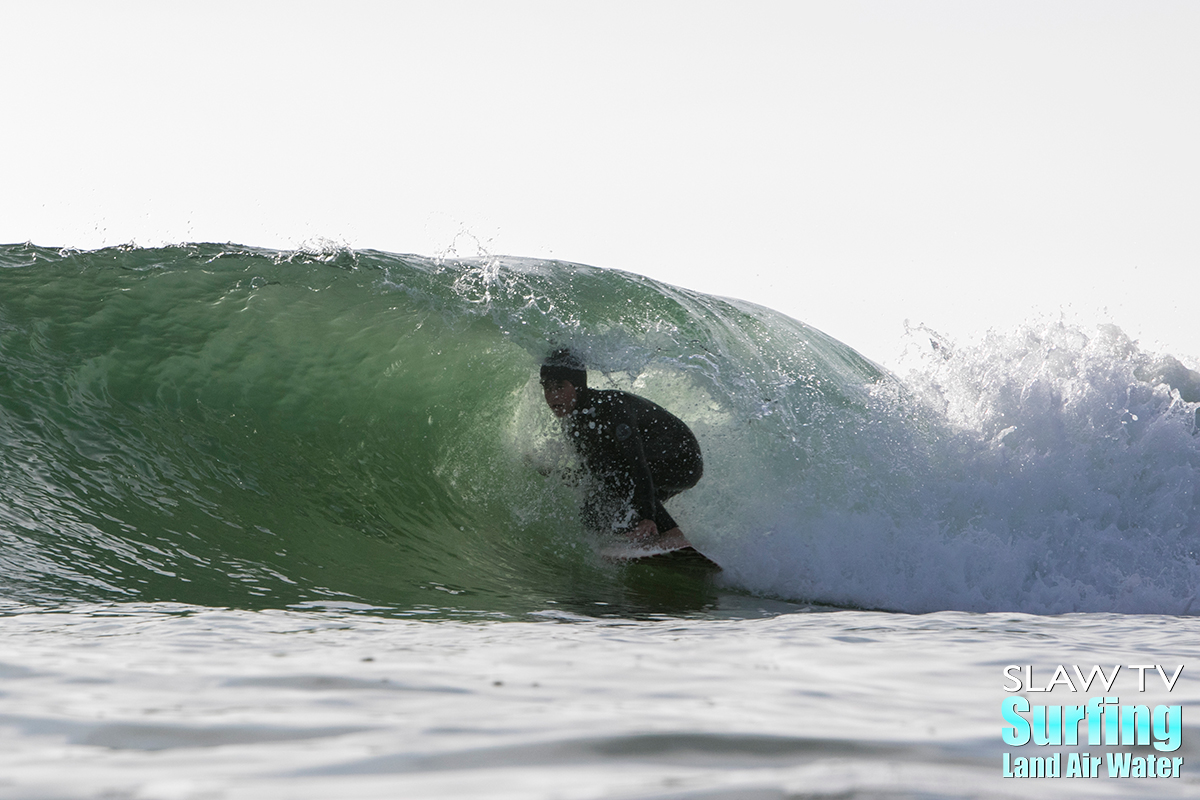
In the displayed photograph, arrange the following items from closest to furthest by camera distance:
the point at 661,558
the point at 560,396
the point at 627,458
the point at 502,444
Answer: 1. the point at 661,558
2. the point at 627,458
3. the point at 560,396
4. the point at 502,444

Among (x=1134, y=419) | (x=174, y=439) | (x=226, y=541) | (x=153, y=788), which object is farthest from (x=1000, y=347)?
(x=153, y=788)

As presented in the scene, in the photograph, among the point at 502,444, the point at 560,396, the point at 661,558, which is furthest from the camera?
the point at 502,444

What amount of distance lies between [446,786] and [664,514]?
342 centimetres

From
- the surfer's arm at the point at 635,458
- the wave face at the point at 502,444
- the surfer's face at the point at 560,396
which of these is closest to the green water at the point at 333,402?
the wave face at the point at 502,444

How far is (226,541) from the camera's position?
3838 mm

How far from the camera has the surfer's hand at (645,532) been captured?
4.27m

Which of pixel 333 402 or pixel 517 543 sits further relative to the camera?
pixel 333 402

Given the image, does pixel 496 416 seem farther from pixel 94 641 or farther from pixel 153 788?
pixel 153 788

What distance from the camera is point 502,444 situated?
4.82m

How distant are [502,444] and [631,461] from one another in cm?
84

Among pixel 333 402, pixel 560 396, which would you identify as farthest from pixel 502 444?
pixel 333 402

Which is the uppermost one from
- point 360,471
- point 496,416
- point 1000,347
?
point 1000,347

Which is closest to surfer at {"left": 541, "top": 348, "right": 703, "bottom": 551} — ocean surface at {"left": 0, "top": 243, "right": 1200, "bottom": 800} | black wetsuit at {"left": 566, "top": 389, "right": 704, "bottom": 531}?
black wetsuit at {"left": 566, "top": 389, "right": 704, "bottom": 531}

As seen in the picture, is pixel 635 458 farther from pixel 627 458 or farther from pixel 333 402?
pixel 333 402
